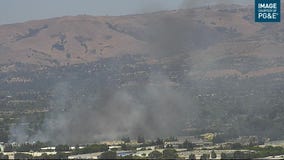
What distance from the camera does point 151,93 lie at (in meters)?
160

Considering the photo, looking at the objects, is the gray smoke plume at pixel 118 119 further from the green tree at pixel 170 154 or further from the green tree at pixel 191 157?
the green tree at pixel 191 157

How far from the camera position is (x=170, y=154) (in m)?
99.7

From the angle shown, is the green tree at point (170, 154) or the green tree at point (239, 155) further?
the green tree at point (170, 154)

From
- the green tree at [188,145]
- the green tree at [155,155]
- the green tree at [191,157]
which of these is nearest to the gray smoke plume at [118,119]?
the green tree at [188,145]

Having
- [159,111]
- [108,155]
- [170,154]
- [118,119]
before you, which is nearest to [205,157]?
[170,154]

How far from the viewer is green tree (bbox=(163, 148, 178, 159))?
97.6m

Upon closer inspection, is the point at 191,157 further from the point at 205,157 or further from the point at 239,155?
the point at 239,155

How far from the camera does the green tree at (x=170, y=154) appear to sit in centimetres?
9762
